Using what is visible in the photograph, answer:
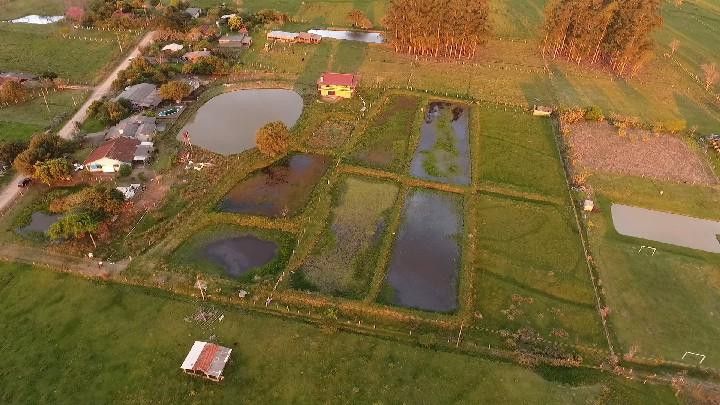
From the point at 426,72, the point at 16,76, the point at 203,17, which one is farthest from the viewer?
the point at 203,17

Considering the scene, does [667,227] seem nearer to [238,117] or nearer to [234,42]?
[238,117]

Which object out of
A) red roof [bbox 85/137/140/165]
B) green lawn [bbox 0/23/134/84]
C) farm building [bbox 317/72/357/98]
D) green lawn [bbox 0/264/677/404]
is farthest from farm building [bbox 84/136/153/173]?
farm building [bbox 317/72/357/98]

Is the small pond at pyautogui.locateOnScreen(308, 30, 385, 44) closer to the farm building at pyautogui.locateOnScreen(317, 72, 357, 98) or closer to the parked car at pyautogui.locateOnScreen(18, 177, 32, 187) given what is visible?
the farm building at pyautogui.locateOnScreen(317, 72, 357, 98)

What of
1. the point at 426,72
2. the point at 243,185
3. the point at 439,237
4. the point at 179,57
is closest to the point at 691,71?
the point at 426,72

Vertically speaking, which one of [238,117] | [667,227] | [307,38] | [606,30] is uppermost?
[606,30]

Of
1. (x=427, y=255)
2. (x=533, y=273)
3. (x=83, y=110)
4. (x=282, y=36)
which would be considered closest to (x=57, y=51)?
(x=83, y=110)

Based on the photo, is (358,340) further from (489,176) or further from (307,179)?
(489,176)
